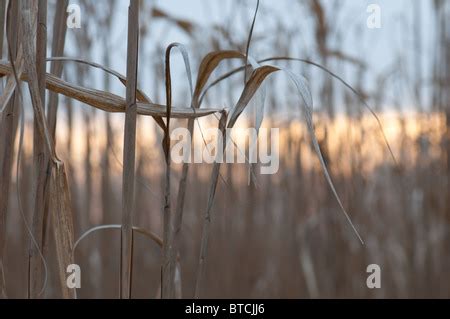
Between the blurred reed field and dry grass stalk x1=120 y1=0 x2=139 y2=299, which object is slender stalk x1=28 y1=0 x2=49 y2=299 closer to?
dry grass stalk x1=120 y1=0 x2=139 y2=299

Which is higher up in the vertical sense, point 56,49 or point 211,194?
point 56,49

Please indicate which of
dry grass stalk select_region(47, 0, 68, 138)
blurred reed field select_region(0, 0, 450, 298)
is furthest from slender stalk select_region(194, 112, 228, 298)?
blurred reed field select_region(0, 0, 450, 298)

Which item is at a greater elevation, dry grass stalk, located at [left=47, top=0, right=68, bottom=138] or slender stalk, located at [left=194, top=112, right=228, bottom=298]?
dry grass stalk, located at [left=47, top=0, right=68, bottom=138]

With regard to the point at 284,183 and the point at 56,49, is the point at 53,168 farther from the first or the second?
the point at 284,183

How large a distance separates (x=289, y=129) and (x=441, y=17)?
36 centimetres

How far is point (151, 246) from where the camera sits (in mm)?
1543

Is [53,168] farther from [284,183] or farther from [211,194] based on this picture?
[284,183]

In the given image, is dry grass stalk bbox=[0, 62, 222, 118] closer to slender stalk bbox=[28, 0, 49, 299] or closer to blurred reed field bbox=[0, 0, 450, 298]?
slender stalk bbox=[28, 0, 49, 299]

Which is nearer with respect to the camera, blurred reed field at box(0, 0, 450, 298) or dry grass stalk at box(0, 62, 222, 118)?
dry grass stalk at box(0, 62, 222, 118)

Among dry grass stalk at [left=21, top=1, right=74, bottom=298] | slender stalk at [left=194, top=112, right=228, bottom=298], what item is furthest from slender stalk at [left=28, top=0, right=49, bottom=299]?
slender stalk at [left=194, top=112, right=228, bottom=298]

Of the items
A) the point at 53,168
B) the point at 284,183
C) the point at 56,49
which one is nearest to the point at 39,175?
the point at 53,168

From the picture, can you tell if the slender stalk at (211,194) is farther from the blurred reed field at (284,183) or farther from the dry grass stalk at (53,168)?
the blurred reed field at (284,183)

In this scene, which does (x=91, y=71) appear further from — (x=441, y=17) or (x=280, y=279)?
(x=441, y=17)

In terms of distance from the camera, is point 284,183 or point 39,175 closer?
point 39,175
